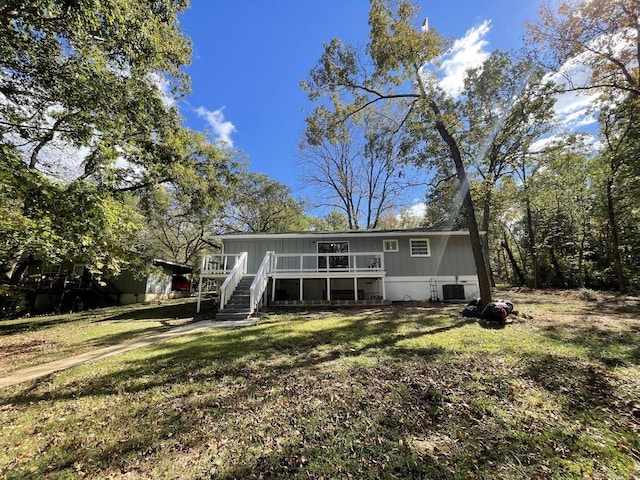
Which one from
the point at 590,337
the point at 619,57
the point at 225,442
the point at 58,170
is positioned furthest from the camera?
the point at 58,170

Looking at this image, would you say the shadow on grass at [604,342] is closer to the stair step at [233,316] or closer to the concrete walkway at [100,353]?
the concrete walkway at [100,353]

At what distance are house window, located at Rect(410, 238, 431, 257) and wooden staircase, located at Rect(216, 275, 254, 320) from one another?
8698 mm

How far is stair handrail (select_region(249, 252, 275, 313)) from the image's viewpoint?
10.6m

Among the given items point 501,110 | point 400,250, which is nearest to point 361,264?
point 400,250

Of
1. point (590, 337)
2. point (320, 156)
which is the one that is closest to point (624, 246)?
point (590, 337)

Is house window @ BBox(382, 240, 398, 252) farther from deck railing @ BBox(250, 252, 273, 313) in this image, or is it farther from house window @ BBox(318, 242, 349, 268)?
deck railing @ BBox(250, 252, 273, 313)

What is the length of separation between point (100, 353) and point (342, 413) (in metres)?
6.17

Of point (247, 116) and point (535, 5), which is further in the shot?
point (247, 116)

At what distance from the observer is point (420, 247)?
584 inches

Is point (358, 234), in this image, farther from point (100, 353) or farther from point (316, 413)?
point (316, 413)

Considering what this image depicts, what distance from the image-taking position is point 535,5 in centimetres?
1059

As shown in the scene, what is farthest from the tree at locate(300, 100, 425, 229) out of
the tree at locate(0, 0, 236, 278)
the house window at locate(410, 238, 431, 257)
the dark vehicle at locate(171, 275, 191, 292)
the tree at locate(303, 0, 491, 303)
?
the tree at locate(0, 0, 236, 278)

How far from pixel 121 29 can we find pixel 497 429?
10.2m

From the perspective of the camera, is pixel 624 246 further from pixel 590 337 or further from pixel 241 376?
pixel 241 376
